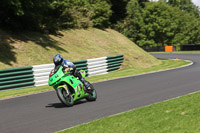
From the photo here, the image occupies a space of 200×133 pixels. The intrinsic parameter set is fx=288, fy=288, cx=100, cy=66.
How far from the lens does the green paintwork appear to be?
844 centimetres

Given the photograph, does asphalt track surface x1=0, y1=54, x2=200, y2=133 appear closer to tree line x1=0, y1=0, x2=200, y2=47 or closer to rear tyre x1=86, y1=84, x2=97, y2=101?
rear tyre x1=86, y1=84, x2=97, y2=101

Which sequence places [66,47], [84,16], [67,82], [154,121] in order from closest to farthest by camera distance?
[154,121]
[67,82]
[66,47]
[84,16]

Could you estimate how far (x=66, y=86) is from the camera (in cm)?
869

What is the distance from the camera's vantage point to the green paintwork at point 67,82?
8.44m

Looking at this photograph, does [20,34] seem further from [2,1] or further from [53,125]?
[53,125]

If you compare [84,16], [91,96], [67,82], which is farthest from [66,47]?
[67,82]

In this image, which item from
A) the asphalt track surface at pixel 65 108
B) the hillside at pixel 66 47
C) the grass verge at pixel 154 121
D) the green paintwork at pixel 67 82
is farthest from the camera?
the hillside at pixel 66 47

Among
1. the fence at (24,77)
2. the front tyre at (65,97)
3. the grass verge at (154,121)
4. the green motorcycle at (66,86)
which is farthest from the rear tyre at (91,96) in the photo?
the fence at (24,77)

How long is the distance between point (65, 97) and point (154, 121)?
339 centimetres

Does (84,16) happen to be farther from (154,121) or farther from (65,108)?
(154,121)

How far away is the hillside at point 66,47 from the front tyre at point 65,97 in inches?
362

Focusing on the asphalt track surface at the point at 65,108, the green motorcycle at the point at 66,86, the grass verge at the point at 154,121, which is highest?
the green motorcycle at the point at 66,86

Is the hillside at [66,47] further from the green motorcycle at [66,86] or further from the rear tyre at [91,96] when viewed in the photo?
the green motorcycle at [66,86]

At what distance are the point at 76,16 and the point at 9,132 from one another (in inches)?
914
